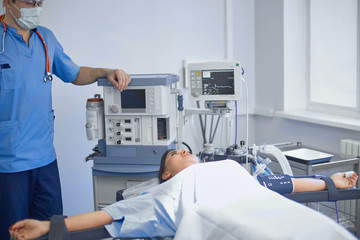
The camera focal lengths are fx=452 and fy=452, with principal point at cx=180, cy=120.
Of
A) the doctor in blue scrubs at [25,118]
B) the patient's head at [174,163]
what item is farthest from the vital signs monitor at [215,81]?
the doctor in blue scrubs at [25,118]

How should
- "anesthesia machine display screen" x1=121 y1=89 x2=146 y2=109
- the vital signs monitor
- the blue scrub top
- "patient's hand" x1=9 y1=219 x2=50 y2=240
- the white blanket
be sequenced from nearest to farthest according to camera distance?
the white blanket < "patient's hand" x1=9 y1=219 x2=50 y2=240 < the blue scrub top < the vital signs monitor < "anesthesia machine display screen" x1=121 y1=89 x2=146 y2=109

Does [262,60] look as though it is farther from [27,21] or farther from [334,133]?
[27,21]

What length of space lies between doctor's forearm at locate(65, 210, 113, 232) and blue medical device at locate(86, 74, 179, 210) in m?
0.80

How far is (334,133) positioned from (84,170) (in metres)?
1.84

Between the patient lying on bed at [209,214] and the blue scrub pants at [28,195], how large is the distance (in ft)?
2.23

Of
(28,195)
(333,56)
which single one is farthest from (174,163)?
(333,56)

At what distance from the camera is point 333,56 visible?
3.38 meters

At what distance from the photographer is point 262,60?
148 inches

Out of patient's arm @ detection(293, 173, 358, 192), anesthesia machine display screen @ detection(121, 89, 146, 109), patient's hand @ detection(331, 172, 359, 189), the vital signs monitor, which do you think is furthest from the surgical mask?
patient's hand @ detection(331, 172, 359, 189)

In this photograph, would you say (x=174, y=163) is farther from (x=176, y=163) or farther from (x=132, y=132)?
(x=132, y=132)

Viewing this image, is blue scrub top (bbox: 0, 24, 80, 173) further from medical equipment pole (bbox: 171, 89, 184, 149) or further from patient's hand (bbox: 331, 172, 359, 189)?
patient's hand (bbox: 331, 172, 359, 189)

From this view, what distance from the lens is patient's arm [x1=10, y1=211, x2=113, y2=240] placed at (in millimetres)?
1542

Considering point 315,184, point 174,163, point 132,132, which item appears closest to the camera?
point 315,184

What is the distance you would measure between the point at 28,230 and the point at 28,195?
29.8 inches
